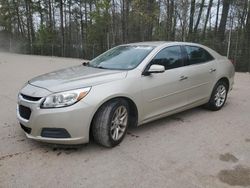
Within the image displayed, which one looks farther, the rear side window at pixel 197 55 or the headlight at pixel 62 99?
the rear side window at pixel 197 55

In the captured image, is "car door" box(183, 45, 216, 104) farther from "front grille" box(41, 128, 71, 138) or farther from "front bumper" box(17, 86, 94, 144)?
"front grille" box(41, 128, 71, 138)

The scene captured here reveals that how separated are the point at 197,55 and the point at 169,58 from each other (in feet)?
2.85

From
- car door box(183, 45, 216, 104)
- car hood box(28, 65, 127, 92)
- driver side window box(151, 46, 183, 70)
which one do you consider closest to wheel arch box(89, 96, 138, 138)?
car hood box(28, 65, 127, 92)

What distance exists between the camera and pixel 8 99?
6848 millimetres

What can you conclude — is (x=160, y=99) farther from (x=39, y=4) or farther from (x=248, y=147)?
(x=39, y=4)

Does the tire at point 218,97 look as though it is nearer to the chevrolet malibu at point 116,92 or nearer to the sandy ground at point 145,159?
the chevrolet malibu at point 116,92

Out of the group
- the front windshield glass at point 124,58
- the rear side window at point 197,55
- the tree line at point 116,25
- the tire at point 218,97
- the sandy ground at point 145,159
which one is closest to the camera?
the sandy ground at point 145,159

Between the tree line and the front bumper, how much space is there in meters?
12.4

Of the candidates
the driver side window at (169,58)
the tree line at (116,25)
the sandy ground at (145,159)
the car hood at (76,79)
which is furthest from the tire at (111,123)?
the tree line at (116,25)

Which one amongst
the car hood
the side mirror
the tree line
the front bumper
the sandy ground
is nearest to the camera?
the sandy ground

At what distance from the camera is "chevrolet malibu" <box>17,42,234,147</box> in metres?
3.64

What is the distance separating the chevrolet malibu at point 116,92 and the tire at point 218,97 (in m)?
0.07

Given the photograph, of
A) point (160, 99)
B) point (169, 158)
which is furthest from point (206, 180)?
point (160, 99)

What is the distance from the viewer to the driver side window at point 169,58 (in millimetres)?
4695
